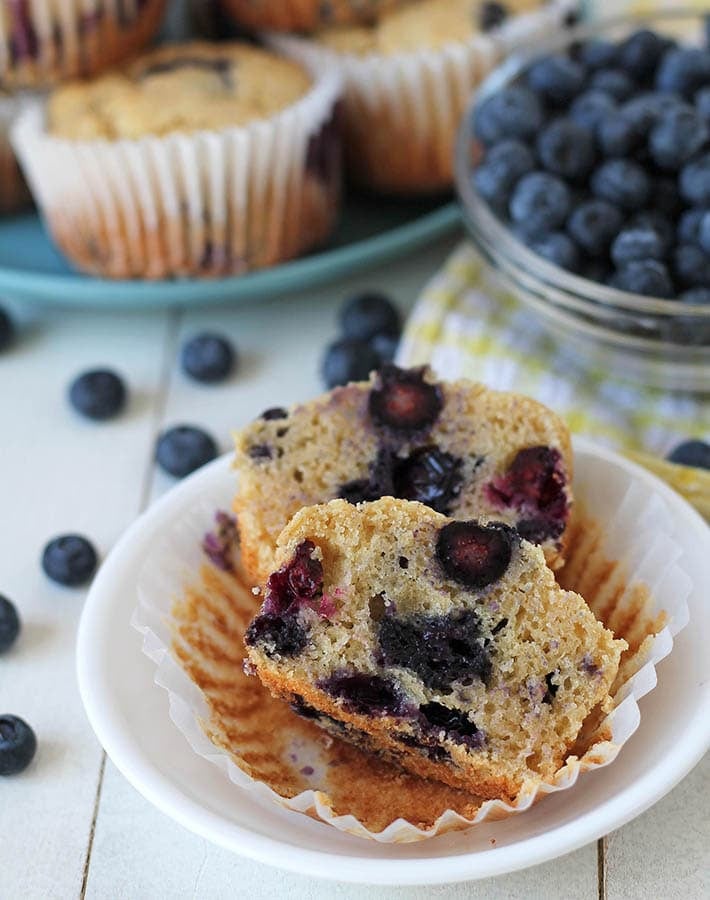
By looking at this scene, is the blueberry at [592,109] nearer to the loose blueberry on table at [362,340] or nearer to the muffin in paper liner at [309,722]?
the loose blueberry on table at [362,340]

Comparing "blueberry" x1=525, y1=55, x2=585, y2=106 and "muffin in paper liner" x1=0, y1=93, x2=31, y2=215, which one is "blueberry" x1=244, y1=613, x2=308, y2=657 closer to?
"blueberry" x1=525, y1=55, x2=585, y2=106

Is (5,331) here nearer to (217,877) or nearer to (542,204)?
(542,204)

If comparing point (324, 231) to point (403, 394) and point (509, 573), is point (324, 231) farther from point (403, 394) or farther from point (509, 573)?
point (509, 573)

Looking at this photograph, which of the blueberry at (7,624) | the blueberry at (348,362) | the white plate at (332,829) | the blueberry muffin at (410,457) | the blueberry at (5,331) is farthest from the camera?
the blueberry at (5,331)

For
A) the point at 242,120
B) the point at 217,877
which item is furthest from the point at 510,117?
the point at 217,877

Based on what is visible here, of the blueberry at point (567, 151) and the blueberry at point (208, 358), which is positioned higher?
the blueberry at point (567, 151)

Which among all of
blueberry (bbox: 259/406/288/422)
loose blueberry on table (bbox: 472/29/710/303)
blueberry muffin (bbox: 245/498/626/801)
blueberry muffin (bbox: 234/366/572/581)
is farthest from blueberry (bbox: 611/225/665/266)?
blueberry muffin (bbox: 245/498/626/801)

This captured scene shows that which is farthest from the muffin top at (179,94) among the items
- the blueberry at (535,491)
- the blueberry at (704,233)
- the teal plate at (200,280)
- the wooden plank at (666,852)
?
the wooden plank at (666,852)
